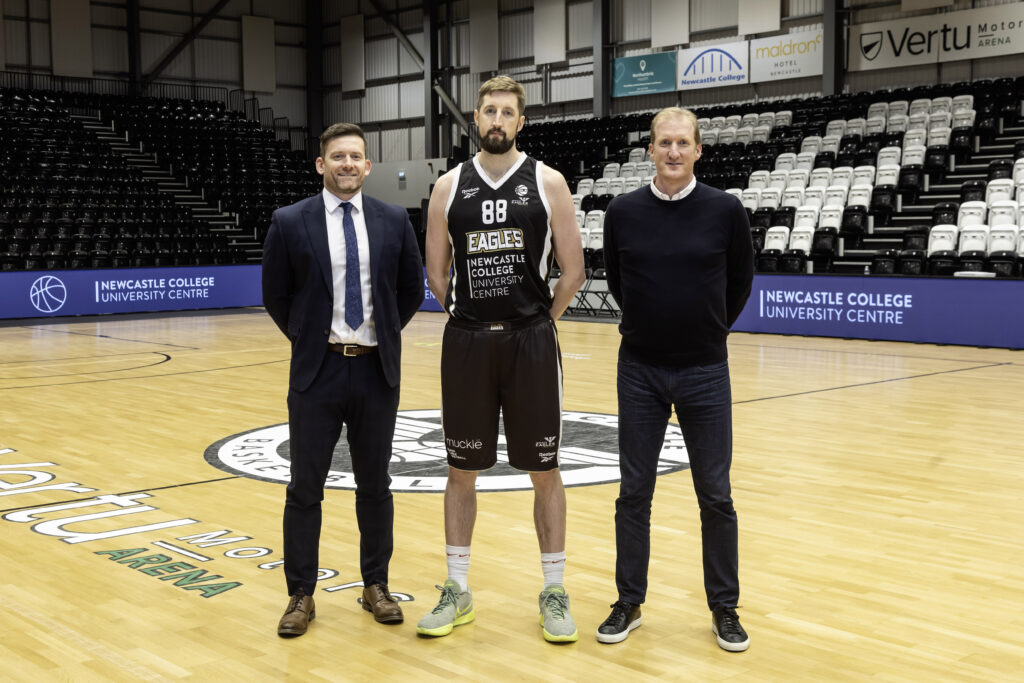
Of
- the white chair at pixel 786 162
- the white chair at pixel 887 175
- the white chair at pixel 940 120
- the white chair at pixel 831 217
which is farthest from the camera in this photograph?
the white chair at pixel 786 162

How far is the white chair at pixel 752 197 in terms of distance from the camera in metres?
18.4

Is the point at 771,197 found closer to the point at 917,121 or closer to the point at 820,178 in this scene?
the point at 820,178

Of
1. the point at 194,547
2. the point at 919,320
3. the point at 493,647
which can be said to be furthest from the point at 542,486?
the point at 919,320

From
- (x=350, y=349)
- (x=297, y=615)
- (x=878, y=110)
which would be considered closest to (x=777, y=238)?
(x=878, y=110)

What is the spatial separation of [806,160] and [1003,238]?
526 cm

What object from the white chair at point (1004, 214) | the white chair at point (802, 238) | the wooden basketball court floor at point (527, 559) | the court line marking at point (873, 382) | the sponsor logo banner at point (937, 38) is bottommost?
Answer: the wooden basketball court floor at point (527, 559)

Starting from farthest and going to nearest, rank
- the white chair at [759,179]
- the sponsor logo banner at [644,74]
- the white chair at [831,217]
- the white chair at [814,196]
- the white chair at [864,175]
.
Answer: the sponsor logo banner at [644,74], the white chair at [759,179], the white chair at [864,175], the white chair at [814,196], the white chair at [831,217]

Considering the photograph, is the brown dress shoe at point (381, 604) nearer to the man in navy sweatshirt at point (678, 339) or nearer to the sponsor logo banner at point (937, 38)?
the man in navy sweatshirt at point (678, 339)

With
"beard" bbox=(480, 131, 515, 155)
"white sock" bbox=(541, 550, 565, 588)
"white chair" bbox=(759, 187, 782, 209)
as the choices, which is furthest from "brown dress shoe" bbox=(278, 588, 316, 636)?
"white chair" bbox=(759, 187, 782, 209)

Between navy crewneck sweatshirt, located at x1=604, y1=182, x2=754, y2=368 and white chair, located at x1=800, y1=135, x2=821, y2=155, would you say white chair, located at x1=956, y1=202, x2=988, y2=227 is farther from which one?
navy crewneck sweatshirt, located at x1=604, y1=182, x2=754, y2=368

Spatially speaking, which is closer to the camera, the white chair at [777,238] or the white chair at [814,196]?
the white chair at [777,238]

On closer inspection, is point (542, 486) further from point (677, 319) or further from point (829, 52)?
point (829, 52)

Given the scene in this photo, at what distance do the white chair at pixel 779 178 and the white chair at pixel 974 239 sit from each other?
404 cm

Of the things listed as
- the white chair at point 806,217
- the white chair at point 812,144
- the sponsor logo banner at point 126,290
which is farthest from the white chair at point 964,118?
the sponsor logo banner at point 126,290
